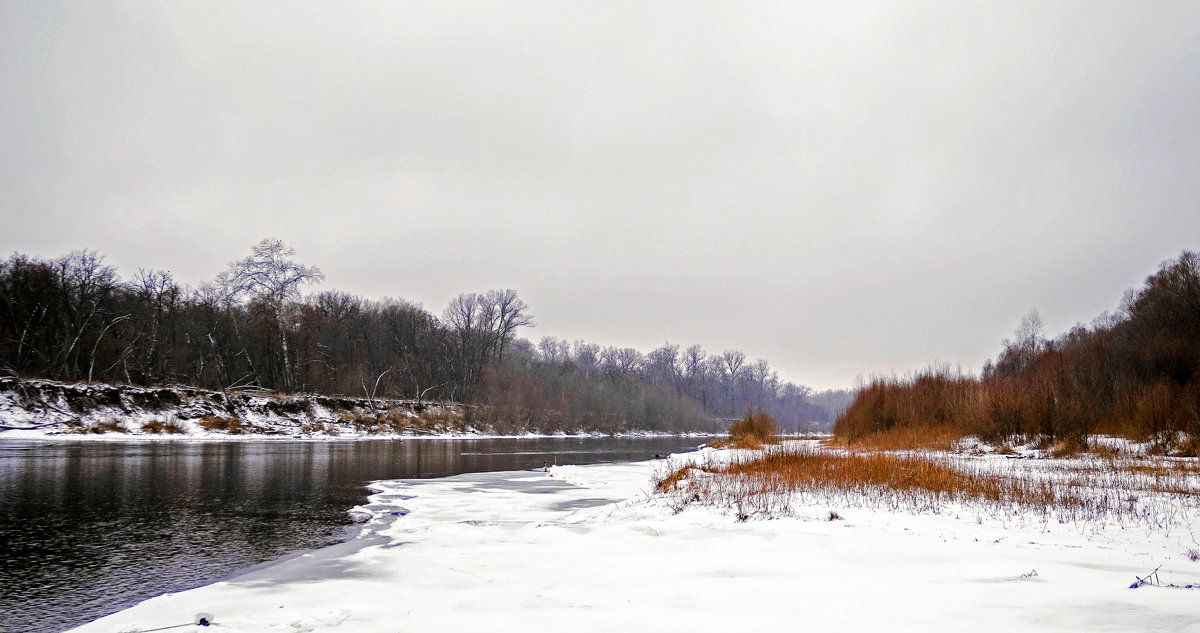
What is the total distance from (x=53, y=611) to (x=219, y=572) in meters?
1.52

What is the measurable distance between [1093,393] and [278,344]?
57374 mm

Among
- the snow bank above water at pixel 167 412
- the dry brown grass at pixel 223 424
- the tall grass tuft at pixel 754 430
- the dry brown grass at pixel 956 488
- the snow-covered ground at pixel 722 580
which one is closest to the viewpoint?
the snow-covered ground at pixel 722 580

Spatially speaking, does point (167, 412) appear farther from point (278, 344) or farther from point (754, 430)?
point (754, 430)

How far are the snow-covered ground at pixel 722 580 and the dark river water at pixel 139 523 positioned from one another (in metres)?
0.87

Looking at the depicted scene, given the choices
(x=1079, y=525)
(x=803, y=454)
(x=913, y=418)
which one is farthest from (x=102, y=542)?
(x=913, y=418)

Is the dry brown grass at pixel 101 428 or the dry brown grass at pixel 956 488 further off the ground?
the dry brown grass at pixel 956 488

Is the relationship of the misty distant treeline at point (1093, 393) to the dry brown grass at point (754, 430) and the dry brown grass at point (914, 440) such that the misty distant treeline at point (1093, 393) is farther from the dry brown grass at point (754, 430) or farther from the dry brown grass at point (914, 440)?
the dry brown grass at point (754, 430)

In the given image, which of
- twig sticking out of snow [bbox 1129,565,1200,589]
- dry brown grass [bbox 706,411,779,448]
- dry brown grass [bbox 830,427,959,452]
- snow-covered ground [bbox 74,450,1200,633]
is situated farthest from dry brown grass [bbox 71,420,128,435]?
twig sticking out of snow [bbox 1129,565,1200,589]

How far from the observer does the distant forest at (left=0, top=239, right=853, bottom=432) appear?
43.3 meters

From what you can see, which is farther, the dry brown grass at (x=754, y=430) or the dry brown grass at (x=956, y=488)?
the dry brown grass at (x=754, y=430)

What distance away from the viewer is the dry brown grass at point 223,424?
3931 cm

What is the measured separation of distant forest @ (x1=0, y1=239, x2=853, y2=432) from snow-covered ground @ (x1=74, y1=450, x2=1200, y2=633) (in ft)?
136

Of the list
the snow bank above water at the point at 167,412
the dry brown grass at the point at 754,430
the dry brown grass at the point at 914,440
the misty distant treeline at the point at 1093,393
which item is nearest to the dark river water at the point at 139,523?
the dry brown grass at the point at 754,430

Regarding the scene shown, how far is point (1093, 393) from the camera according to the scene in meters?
22.5
